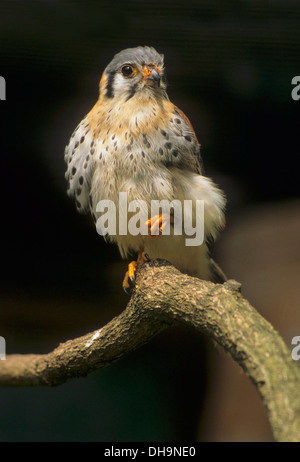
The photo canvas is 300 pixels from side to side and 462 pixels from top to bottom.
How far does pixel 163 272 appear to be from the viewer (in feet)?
4.53

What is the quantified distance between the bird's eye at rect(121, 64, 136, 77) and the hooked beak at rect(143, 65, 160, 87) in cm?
5

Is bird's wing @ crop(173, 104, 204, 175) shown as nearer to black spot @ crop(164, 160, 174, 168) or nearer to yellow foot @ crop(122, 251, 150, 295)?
black spot @ crop(164, 160, 174, 168)

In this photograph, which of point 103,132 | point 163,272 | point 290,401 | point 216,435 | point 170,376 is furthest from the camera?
point 170,376

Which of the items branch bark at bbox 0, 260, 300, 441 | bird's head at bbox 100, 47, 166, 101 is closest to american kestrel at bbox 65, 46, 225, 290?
bird's head at bbox 100, 47, 166, 101

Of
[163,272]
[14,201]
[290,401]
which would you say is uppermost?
[14,201]

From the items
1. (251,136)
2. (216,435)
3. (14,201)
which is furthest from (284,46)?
(216,435)

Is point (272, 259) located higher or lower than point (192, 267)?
higher

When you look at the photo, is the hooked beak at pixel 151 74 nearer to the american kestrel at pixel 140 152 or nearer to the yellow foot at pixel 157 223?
the american kestrel at pixel 140 152

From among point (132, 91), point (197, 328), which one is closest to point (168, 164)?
point (132, 91)

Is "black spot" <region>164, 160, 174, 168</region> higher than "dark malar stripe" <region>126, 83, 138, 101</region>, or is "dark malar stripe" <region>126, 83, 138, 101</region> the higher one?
"dark malar stripe" <region>126, 83, 138, 101</region>

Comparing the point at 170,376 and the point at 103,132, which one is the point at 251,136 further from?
the point at 170,376

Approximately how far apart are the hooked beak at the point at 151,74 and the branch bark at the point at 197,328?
1.87 feet

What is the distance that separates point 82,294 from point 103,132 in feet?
2.95

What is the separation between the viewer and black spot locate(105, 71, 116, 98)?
5.61 feet
